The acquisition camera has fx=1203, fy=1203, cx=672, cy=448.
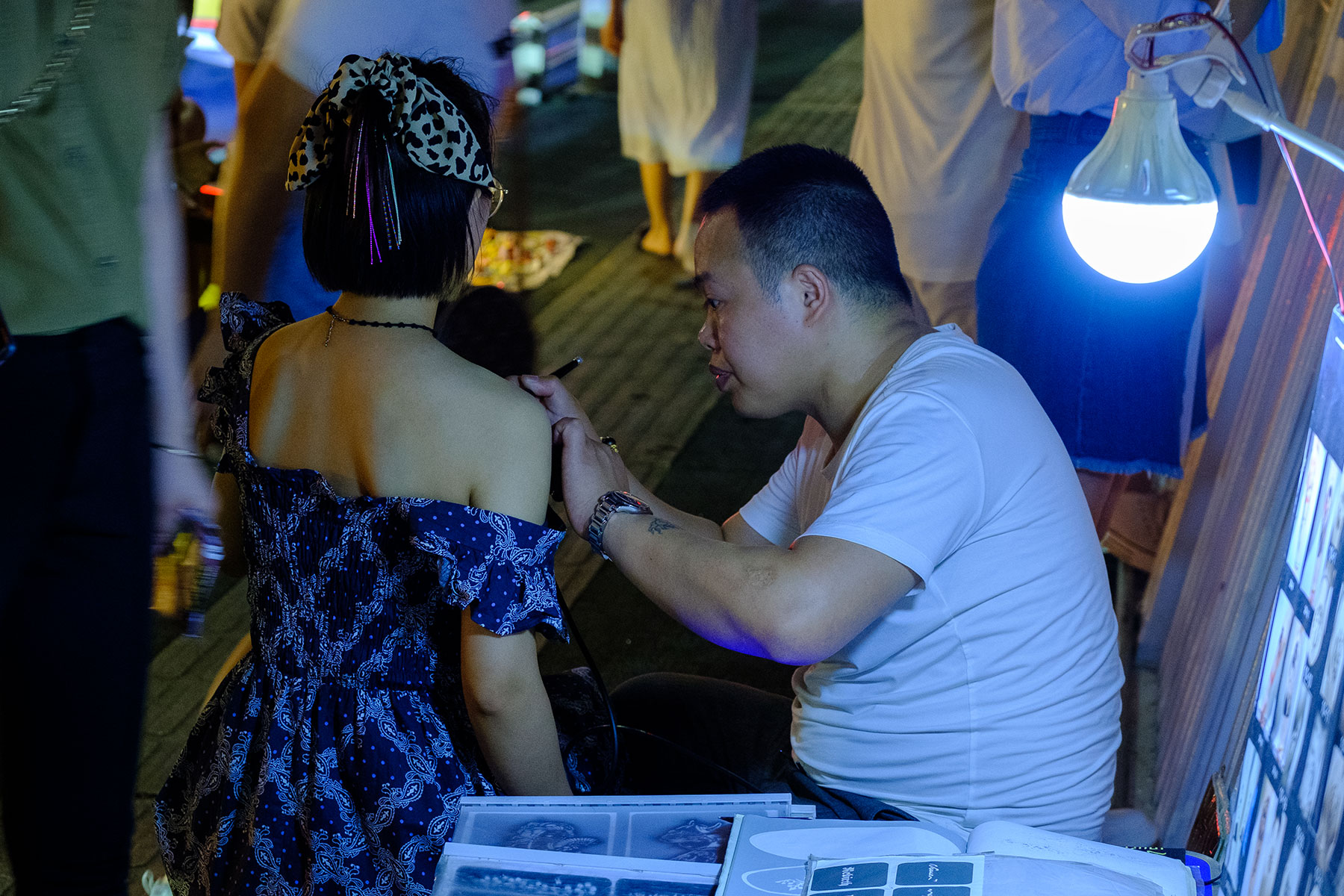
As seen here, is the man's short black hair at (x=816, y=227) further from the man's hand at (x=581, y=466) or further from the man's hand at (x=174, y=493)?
the man's hand at (x=174, y=493)

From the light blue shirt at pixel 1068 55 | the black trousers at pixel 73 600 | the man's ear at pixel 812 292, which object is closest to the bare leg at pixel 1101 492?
the light blue shirt at pixel 1068 55

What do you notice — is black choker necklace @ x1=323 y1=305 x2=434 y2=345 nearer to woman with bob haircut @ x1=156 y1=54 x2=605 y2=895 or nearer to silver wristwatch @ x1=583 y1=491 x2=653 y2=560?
woman with bob haircut @ x1=156 y1=54 x2=605 y2=895

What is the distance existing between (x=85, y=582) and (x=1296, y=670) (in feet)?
5.02

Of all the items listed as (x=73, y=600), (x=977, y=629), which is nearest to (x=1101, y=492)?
(x=977, y=629)

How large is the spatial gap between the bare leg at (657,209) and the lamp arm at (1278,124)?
14.5ft

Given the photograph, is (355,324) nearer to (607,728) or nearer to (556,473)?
(556,473)

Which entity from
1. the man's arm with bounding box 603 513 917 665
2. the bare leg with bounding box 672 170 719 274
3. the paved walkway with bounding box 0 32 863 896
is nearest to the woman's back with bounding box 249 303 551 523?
the man's arm with bounding box 603 513 917 665

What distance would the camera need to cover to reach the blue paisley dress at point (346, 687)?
1568 mm

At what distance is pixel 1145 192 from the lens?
1.36 meters

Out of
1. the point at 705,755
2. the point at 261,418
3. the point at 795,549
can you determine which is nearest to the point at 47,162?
the point at 261,418

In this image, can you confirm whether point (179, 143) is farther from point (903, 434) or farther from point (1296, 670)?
point (1296, 670)

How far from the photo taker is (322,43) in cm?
226

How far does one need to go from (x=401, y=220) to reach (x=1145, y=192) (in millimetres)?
912

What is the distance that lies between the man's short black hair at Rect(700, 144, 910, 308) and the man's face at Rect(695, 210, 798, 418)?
0.02m
